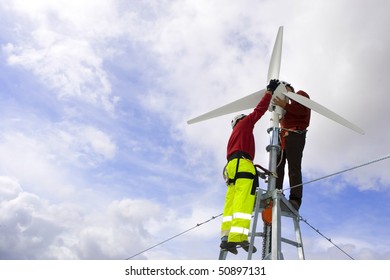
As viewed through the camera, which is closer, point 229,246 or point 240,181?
point 229,246

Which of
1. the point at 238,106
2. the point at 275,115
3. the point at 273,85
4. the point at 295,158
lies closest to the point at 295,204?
the point at 295,158

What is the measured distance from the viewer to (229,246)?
8500mm

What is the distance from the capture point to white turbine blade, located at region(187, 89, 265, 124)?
11.9m

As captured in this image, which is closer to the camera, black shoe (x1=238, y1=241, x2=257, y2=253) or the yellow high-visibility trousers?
the yellow high-visibility trousers

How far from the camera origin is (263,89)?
11.9m

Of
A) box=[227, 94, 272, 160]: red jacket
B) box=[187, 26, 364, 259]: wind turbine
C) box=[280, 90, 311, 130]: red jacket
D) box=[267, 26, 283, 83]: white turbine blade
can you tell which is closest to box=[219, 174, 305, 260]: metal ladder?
box=[187, 26, 364, 259]: wind turbine

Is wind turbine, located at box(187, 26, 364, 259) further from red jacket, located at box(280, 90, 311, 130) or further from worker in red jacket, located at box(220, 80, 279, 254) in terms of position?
worker in red jacket, located at box(220, 80, 279, 254)

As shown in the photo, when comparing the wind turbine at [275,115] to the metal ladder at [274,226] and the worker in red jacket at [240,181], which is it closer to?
the metal ladder at [274,226]

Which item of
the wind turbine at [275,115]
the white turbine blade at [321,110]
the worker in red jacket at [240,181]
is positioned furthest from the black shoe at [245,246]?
A: the white turbine blade at [321,110]

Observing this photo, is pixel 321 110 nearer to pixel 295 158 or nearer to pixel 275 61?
pixel 295 158

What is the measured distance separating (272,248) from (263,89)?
5068 mm

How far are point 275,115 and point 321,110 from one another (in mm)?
1187
